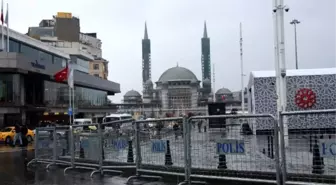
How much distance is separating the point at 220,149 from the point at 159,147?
1988mm

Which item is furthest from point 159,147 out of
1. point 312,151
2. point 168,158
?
point 312,151

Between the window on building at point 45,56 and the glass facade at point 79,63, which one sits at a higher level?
the glass facade at point 79,63

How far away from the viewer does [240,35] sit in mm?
52562

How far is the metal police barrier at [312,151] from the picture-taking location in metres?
7.98

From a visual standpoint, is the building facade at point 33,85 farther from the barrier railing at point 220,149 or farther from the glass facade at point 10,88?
the barrier railing at point 220,149

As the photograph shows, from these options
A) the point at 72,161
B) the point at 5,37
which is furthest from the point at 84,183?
the point at 5,37

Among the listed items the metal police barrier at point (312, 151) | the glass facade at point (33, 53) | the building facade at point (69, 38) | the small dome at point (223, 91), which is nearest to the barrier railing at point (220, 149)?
the metal police barrier at point (312, 151)

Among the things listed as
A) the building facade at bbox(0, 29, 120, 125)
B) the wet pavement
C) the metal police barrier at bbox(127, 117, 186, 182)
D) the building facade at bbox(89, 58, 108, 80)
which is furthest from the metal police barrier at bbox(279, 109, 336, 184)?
the building facade at bbox(89, 58, 108, 80)

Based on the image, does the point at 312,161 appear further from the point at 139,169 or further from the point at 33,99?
the point at 33,99

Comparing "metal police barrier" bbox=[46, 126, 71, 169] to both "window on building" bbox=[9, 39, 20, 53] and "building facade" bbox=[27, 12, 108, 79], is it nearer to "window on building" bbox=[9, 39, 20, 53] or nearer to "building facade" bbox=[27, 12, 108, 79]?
"window on building" bbox=[9, 39, 20, 53]

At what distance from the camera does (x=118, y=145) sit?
508 inches

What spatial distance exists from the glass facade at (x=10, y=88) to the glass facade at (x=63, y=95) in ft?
34.1

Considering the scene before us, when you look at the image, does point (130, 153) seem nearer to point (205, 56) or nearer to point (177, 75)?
point (177, 75)

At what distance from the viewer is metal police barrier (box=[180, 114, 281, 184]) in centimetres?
903
